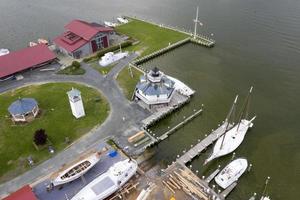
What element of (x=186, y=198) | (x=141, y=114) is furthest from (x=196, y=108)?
(x=186, y=198)

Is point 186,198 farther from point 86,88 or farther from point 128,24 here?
point 128,24

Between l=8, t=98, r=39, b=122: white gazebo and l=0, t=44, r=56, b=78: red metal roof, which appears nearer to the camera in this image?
l=8, t=98, r=39, b=122: white gazebo

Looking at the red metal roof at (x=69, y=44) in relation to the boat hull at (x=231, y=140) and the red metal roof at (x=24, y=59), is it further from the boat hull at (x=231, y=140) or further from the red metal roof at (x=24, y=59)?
the boat hull at (x=231, y=140)

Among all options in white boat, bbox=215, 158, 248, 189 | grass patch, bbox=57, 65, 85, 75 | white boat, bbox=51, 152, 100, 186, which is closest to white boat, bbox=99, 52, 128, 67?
grass patch, bbox=57, 65, 85, 75

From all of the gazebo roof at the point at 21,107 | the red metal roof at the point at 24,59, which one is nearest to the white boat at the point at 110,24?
the red metal roof at the point at 24,59

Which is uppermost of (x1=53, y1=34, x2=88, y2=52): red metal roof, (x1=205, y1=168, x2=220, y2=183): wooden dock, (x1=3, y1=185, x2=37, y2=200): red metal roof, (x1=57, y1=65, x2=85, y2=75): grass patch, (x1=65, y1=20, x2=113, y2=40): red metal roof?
(x1=65, y1=20, x2=113, y2=40): red metal roof

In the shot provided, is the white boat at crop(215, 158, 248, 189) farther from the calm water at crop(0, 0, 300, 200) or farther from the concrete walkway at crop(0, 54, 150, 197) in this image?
the concrete walkway at crop(0, 54, 150, 197)

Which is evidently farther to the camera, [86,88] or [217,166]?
[86,88]
